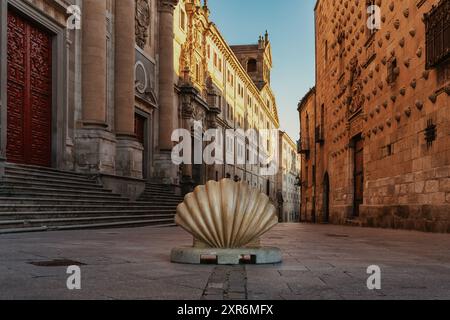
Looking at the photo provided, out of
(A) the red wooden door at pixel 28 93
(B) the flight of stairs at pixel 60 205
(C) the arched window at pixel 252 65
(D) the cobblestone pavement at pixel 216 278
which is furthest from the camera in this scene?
(C) the arched window at pixel 252 65

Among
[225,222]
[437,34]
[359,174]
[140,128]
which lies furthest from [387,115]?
[140,128]

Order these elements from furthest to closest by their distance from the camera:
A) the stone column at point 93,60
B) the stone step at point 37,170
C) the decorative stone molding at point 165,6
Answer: the decorative stone molding at point 165,6, the stone column at point 93,60, the stone step at point 37,170

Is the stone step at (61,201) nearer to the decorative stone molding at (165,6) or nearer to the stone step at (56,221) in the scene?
the stone step at (56,221)

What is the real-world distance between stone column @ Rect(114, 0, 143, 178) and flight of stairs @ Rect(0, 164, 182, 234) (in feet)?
7.09

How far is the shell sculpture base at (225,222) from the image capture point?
4.64 meters

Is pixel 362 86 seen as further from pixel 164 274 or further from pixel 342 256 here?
pixel 164 274

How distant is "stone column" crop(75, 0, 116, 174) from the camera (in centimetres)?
1755

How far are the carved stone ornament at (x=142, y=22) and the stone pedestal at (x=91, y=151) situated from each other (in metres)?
8.43

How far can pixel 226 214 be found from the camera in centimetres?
463

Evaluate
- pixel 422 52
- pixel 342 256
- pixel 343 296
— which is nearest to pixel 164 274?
pixel 343 296

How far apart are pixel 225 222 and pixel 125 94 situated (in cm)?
1697

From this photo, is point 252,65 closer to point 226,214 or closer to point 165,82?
→ point 165,82

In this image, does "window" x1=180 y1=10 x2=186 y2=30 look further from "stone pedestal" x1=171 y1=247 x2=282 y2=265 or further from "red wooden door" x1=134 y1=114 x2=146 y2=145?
"stone pedestal" x1=171 y1=247 x2=282 y2=265

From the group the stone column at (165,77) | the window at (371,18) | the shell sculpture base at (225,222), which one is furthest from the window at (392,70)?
the stone column at (165,77)
